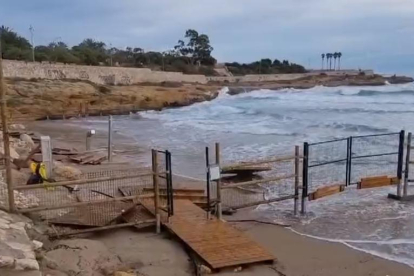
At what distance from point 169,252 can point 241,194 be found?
14.5 feet

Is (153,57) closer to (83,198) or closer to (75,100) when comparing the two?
(75,100)

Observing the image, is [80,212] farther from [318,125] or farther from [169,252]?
[318,125]

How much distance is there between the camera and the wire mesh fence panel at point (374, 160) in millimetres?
13122

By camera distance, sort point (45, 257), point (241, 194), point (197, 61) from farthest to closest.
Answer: point (197, 61) < point (241, 194) < point (45, 257)

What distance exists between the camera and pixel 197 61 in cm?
13175

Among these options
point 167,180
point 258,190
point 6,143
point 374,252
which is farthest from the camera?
point 258,190

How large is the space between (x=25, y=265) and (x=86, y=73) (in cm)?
6130

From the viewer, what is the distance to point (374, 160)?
16484 mm

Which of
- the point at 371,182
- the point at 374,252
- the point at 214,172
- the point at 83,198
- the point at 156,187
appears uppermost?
the point at 214,172

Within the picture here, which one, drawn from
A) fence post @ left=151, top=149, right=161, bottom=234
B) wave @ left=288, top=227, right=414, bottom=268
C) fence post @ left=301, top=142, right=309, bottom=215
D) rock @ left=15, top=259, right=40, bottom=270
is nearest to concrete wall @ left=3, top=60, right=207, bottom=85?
fence post @ left=301, top=142, right=309, bottom=215

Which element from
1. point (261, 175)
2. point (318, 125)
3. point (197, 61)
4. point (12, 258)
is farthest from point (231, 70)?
point (12, 258)

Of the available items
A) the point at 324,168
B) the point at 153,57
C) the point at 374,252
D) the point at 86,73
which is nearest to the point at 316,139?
the point at 324,168

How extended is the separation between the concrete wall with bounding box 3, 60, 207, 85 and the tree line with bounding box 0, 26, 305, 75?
29.7 ft

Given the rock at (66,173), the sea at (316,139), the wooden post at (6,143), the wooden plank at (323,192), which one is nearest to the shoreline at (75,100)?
the sea at (316,139)
